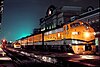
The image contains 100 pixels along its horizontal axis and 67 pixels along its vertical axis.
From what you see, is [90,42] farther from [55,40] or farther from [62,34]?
[55,40]

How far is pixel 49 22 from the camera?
116188 mm

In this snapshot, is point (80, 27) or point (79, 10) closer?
point (80, 27)

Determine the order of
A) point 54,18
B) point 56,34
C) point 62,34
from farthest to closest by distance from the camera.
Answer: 1. point 54,18
2. point 56,34
3. point 62,34

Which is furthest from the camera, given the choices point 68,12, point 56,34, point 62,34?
point 68,12

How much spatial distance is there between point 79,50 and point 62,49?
4388 millimetres

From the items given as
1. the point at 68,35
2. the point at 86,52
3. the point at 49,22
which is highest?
the point at 49,22

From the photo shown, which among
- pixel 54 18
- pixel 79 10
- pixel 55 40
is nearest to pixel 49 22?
pixel 54 18

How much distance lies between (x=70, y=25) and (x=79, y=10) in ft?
242

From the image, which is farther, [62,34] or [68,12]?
[68,12]

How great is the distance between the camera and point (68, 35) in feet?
75.7

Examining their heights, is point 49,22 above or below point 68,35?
above

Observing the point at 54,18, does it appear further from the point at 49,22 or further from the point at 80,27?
the point at 80,27

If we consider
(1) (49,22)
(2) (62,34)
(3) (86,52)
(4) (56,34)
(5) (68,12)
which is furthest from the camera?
(1) (49,22)

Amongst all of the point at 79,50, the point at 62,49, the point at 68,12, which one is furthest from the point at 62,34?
the point at 68,12
